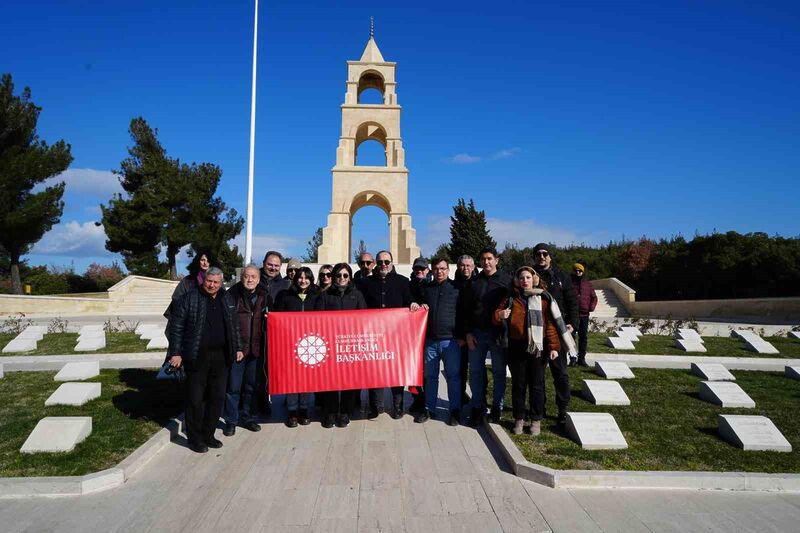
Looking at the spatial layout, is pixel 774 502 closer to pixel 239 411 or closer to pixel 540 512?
pixel 540 512

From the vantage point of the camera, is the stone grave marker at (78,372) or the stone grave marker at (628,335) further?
the stone grave marker at (628,335)

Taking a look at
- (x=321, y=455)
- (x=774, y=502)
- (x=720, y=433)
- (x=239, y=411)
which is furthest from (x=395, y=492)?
(x=720, y=433)

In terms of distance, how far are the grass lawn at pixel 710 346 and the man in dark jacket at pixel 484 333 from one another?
674 centimetres

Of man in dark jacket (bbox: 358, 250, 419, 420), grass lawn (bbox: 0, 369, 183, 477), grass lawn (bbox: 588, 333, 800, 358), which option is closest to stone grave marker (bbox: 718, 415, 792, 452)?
man in dark jacket (bbox: 358, 250, 419, 420)

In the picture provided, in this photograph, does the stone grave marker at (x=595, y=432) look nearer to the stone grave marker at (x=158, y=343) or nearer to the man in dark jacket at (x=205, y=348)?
the man in dark jacket at (x=205, y=348)

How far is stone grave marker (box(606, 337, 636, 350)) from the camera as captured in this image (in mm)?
12562

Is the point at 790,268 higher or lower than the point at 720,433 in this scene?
higher

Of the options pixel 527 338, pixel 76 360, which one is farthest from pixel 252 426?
pixel 76 360

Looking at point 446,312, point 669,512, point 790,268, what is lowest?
point 669,512

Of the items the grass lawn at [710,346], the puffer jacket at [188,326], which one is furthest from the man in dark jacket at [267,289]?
the grass lawn at [710,346]

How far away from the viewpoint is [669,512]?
4316 mm

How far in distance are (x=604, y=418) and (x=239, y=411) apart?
465 cm

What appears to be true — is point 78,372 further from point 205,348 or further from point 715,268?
point 715,268

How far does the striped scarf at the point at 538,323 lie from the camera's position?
5.86 metres
